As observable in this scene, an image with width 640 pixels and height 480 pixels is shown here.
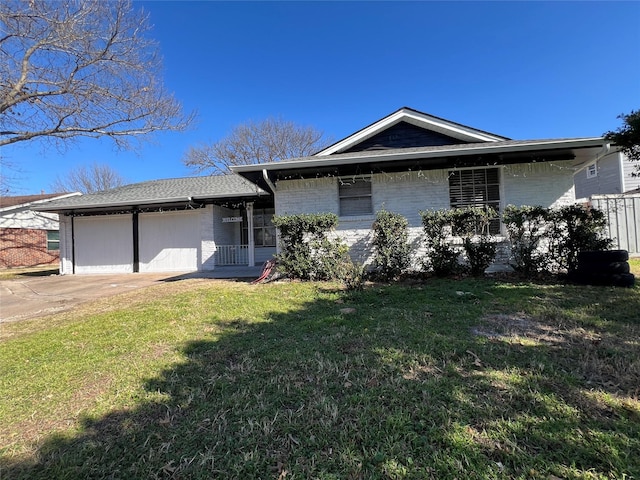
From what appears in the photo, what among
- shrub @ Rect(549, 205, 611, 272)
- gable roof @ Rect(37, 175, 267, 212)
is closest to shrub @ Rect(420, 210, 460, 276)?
shrub @ Rect(549, 205, 611, 272)

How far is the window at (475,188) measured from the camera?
888 centimetres

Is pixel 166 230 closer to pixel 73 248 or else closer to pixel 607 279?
pixel 73 248

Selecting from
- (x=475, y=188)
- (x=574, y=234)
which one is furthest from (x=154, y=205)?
(x=574, y=234)

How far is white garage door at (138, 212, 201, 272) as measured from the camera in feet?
43.1

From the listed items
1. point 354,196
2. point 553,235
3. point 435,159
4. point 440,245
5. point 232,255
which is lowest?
point 232,255

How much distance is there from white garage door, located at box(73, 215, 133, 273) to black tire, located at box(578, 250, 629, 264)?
14.9m

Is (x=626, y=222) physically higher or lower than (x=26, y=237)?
lower

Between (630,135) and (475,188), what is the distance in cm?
418

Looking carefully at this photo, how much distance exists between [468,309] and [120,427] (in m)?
4.49

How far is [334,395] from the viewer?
8.58 feet

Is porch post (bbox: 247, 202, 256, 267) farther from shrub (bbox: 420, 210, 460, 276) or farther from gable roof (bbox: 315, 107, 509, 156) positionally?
shrub (bbox: 420, 210, 460, 276)

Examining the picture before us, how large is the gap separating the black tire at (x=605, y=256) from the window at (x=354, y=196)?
15.7 feet

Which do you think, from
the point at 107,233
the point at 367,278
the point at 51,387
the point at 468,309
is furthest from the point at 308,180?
the point at 107,233

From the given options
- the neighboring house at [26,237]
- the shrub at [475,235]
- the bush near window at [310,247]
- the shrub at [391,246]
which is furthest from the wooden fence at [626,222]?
the neighboring house at [26,237]
